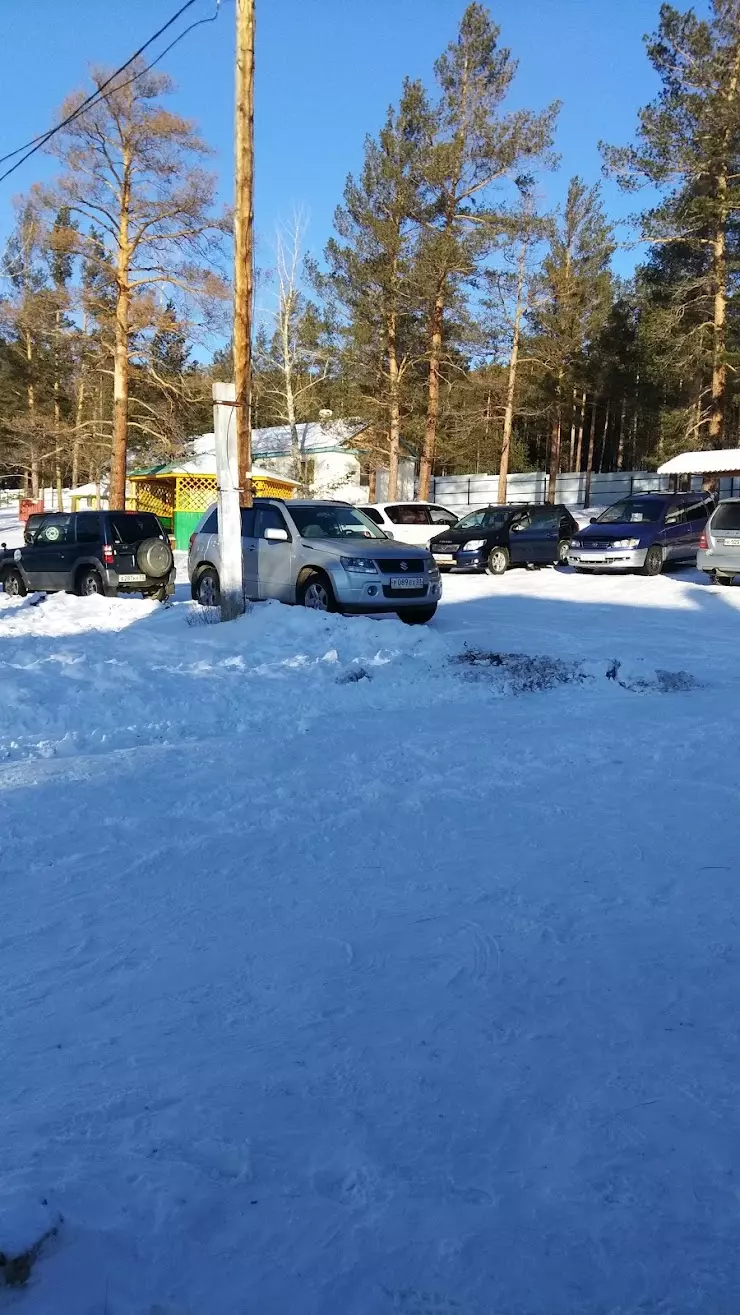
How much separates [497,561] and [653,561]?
3640 millimetres

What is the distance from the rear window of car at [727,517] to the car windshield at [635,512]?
2877 millimetres

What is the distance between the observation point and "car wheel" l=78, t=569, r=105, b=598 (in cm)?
1460

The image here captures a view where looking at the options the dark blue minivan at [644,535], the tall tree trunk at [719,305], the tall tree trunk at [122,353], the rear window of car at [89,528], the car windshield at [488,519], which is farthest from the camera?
the tall tree trunk at [719,305]

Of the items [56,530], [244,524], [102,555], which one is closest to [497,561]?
[244,524]

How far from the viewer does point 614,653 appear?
33.3ft

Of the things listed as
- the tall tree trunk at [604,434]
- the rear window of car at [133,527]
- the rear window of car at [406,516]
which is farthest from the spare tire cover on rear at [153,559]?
the tall tree trunk at [604,434]

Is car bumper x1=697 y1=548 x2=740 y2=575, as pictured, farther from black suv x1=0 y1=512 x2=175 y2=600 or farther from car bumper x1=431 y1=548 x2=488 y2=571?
black suv x1=0 y1=512 x2=175 y2=600

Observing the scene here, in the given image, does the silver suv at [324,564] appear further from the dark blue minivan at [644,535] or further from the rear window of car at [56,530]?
the dark blue minivan at [644,535]

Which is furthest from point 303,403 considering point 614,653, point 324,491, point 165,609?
point 614,653

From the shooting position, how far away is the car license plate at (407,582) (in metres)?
11.2

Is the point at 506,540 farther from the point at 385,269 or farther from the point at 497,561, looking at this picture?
the point at 385,269

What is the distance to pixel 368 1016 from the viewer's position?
2945mm

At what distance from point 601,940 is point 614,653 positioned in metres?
7.07

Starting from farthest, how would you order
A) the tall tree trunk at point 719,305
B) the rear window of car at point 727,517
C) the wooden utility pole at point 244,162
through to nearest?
the tall tree trunk at point 719,305
the rear window of car at point 727,517
the wooden utility pole at point 244,162
